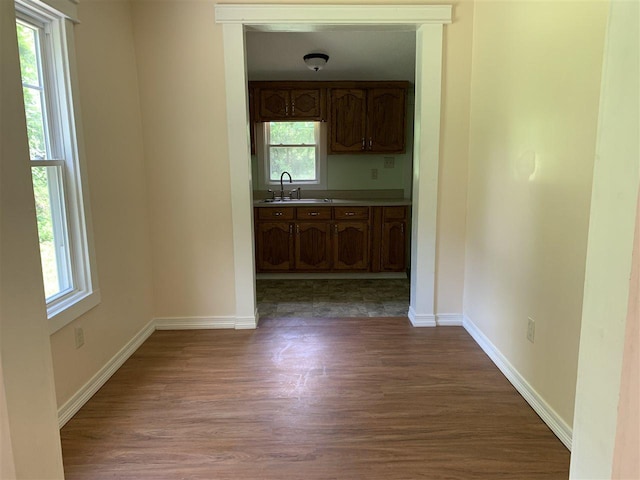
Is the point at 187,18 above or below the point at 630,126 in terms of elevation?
above

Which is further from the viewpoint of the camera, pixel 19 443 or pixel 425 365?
pixel 425 365

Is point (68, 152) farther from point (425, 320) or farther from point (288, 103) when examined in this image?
point (288, 103)

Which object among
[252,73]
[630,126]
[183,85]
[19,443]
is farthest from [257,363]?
[252,73]

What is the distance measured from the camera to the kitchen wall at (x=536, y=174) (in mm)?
1743

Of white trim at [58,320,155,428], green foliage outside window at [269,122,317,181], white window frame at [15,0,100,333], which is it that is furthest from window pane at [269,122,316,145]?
white window frame at [15,0,100,333]

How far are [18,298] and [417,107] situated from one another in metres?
2.81

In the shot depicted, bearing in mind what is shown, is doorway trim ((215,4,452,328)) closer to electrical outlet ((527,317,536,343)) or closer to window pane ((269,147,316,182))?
electrical outlet ((527,317,536,343))

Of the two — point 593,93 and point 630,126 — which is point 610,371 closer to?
point 630,126

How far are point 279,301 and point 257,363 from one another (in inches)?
51.8

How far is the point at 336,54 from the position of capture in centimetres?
408

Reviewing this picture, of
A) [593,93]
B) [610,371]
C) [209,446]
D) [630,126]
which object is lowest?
[209,446]

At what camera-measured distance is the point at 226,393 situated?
90.7 inches

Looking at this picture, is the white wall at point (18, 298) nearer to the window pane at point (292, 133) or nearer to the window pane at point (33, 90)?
the window pane at point (33, 90)

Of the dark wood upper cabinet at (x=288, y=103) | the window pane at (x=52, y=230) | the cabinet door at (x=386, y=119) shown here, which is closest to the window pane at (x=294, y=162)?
the dark wood upper cabinet at (x=288, y=103)
